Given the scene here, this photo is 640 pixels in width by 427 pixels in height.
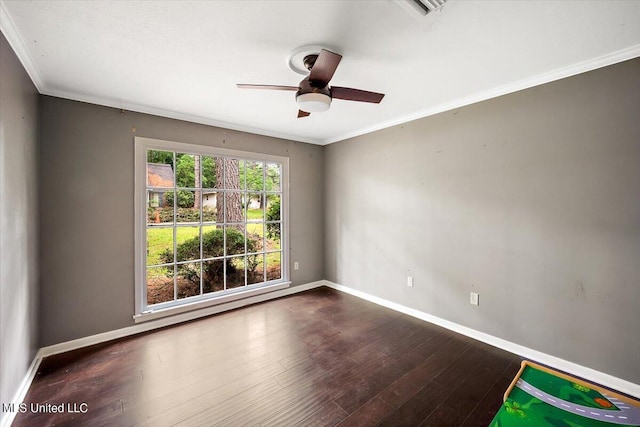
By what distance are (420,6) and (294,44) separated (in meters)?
0.79

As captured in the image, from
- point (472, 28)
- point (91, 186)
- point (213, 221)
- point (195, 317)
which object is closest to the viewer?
point (472, 28)

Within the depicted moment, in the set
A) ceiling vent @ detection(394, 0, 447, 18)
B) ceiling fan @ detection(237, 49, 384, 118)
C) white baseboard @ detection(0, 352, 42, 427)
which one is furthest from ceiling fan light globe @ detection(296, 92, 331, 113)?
white baseboard @ detection(0, 352, 42, 427)

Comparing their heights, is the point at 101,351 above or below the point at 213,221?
below

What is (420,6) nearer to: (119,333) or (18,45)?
(18,45)

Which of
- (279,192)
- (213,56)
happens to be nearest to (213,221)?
(279,192)

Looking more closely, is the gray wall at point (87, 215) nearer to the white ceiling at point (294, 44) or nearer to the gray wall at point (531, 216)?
the white ceiling at point (294, 44)

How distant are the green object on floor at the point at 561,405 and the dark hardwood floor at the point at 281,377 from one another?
0.29 ft

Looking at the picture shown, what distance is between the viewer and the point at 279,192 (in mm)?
3982

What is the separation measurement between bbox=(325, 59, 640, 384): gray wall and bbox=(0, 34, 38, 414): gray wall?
3351 mm

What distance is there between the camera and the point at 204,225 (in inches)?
129

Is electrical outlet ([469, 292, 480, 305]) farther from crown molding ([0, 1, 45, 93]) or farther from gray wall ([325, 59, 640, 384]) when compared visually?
crown molding ([0, 1, 45, 93])

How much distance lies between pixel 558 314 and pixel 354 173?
2676 mm

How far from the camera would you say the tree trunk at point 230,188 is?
356 centimetres

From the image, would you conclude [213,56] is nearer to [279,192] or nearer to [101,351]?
[279,192]
